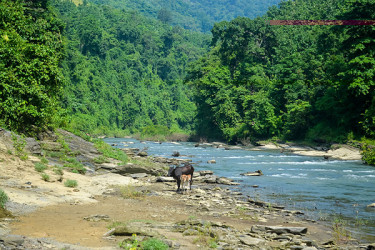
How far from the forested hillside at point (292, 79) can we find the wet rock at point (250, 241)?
30.5 meters

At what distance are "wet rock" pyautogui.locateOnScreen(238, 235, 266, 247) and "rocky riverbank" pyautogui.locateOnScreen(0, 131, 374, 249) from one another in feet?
0.08

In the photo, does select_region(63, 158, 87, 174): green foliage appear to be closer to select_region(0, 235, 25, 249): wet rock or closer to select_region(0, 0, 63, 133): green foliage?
select_region(0, 0, 63, 133): green foliage

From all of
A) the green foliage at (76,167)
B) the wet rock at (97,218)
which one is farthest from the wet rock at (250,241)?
the green foliage at (76,167)

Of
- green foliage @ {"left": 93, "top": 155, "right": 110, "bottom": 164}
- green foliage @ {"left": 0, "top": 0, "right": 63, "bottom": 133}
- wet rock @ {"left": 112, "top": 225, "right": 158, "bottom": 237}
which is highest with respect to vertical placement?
green foliage @ {"left": 0, "top": 0, "right": 63, "bottom": 133}

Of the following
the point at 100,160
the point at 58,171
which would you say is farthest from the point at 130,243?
the point at 100,160

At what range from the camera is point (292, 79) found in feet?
180

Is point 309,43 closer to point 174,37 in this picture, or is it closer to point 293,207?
point 293,207

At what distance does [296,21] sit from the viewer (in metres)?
76.5

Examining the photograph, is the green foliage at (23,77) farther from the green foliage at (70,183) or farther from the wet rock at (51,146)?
the green foliage at (70,183)

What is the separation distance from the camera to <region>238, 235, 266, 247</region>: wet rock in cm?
950

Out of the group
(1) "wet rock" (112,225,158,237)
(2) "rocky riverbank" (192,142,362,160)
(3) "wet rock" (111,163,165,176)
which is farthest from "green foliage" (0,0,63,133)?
(2) "rocky riverbank" (192,142,362,160)

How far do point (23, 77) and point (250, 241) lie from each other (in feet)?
50.1

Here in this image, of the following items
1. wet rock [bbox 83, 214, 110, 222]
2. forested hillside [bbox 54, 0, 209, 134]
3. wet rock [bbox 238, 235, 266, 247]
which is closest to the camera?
wet rock [bbox 238, 235, 266, 247]

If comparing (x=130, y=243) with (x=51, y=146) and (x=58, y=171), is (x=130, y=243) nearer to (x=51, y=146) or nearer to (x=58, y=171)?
(x=58, y=171)
